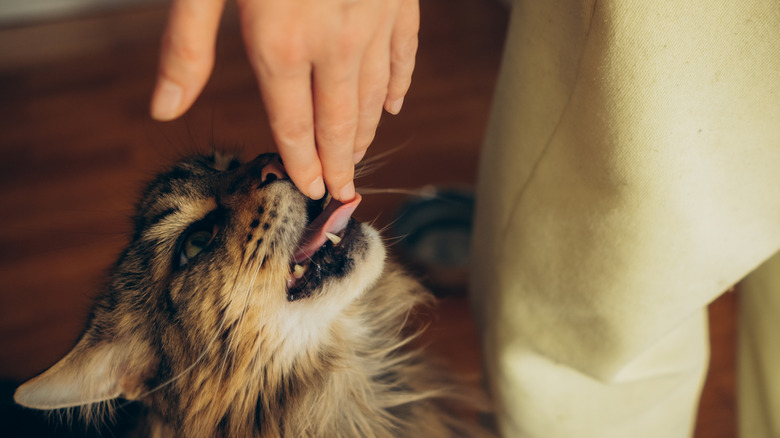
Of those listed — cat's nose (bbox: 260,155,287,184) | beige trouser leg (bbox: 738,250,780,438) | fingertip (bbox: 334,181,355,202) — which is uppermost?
fingertip (bbox: 334,181,355,202)

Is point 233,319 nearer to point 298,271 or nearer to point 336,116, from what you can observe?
point 298,271

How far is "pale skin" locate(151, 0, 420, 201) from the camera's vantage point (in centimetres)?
48

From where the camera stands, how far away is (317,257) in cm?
86

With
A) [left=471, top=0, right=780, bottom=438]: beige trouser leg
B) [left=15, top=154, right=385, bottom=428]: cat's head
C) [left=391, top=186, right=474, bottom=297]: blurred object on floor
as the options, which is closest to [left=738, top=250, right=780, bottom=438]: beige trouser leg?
[left=471, top=0, right=780, bottom=438]: beige trouser leg

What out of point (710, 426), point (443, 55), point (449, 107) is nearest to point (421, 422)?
point (710, 426)

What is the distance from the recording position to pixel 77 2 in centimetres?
320

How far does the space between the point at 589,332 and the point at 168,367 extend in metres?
0.70

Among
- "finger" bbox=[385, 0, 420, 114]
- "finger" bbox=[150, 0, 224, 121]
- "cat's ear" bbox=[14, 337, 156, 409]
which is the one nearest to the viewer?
"finger" bbox=[150, 0, 224, 121]

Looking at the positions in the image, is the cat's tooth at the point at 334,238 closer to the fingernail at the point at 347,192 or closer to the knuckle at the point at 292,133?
the fingernail at the point at 347,192

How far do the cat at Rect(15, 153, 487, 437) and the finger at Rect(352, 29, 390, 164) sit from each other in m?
0.14

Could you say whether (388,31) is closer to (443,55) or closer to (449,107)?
(449,107)

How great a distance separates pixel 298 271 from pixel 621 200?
497 millimetres

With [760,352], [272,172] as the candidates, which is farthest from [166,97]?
[760,352]

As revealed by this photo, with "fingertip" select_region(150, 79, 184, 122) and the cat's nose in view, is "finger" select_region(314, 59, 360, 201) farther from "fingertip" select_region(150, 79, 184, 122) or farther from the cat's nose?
the cat's nose
